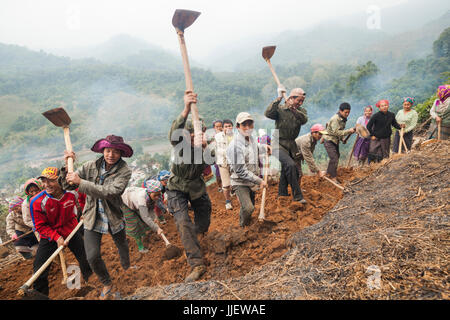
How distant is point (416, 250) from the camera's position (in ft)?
5.55

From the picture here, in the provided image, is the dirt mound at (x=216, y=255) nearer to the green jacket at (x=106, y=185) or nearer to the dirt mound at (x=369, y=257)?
the dirt mound at (x=369, y=257)

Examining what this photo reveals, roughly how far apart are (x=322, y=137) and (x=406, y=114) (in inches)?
91.3

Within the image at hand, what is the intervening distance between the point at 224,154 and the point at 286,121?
4.68 feet

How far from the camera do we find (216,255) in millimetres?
2945

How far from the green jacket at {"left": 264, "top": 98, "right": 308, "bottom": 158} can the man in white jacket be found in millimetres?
1148

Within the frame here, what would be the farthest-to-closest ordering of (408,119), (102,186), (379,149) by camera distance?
1. (379,149)
2. (408,119)
3. (102,186)

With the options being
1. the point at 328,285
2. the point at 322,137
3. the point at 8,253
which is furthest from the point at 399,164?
the point at 8,253

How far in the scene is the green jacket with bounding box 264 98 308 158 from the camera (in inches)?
152

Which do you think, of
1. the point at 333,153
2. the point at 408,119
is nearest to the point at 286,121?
the point at 333,153

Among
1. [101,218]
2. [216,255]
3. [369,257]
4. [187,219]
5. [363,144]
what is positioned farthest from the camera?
[363,144]

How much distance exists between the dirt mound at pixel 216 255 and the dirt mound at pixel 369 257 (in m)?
0.16

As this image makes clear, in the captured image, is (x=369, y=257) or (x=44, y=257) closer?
(x=369, y=257)

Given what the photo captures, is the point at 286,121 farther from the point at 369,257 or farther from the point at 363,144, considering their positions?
the point at 363,144
